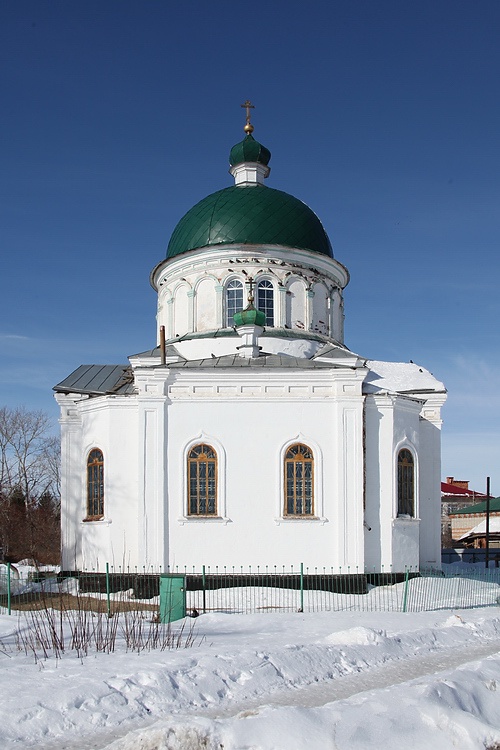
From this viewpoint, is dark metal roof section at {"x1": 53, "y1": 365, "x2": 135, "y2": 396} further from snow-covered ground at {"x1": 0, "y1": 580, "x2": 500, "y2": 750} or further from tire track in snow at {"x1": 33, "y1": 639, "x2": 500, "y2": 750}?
tire track in snow at {"x1": 33, "y1": 639, "x2": 500, "y2": 750}

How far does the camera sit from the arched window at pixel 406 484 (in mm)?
16875

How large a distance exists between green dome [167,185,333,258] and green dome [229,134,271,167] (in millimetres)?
1237

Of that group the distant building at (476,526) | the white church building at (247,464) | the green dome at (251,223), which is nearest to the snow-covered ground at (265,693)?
the white church building at (247,464)

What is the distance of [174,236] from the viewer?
2080cm

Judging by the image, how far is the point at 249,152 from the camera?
70.1ft

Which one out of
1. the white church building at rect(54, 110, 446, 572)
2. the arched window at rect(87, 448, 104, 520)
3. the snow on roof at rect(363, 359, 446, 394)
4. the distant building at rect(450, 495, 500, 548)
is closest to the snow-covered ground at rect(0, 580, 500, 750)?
the white church building at rect(54, 110, 446, 572)

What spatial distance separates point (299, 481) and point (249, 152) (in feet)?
31.7

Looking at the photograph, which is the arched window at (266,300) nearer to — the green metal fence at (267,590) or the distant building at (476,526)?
the green metal fence at (267,590)

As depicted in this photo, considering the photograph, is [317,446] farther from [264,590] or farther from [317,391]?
[264,590]

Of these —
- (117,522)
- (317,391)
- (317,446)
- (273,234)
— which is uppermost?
(273,234)

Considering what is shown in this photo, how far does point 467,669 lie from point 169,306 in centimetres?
1391

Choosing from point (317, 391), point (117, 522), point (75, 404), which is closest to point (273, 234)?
point (317, 391)

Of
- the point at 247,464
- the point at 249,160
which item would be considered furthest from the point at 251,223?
the point at 247,464

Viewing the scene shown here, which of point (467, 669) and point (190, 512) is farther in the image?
point (190, 512)
